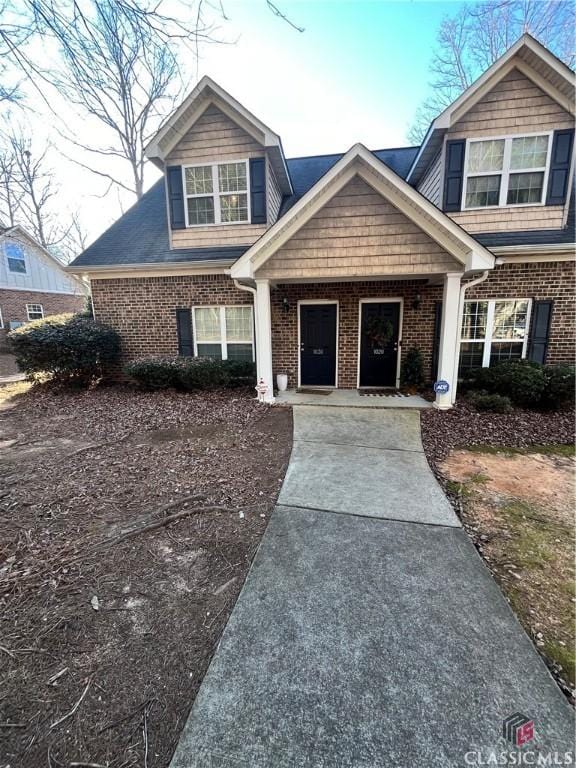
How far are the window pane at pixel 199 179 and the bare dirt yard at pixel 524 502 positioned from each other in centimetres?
754

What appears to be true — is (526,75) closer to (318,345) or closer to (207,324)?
(318,345)

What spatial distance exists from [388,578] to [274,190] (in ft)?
30.6

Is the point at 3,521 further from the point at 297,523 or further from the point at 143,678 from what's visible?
the point at 297,523

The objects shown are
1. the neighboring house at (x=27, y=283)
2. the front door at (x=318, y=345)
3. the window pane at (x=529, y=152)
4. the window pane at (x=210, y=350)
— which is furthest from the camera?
the neighboring house at (x=27, y=283)

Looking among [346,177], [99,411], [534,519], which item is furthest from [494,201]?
[99,411]

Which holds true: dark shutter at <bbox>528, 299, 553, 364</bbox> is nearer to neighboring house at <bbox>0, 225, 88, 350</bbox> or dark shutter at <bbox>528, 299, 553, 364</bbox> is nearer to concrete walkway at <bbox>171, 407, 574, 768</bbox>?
concrete walkway at <bbox>171, 407, 574, 768</bbox>

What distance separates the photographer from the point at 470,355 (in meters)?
8.05

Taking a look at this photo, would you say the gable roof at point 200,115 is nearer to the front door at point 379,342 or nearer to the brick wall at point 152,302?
the brick wall at point 152,302

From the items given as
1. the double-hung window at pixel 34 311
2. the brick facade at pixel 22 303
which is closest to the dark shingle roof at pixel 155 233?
the brick facade at pixel 22 303

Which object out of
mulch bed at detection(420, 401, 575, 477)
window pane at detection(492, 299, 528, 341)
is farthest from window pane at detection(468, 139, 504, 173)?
mulch bed at detection(420, 401, 575, 477)

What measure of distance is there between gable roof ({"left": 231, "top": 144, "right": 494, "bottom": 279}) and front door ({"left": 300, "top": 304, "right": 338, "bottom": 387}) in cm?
239

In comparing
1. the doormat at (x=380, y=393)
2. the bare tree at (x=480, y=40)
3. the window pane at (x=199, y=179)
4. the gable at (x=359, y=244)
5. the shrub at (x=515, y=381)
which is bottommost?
the doormat at (x=380, y=393)

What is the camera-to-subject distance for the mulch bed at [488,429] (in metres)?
5.42

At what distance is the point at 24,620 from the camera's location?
225cm
